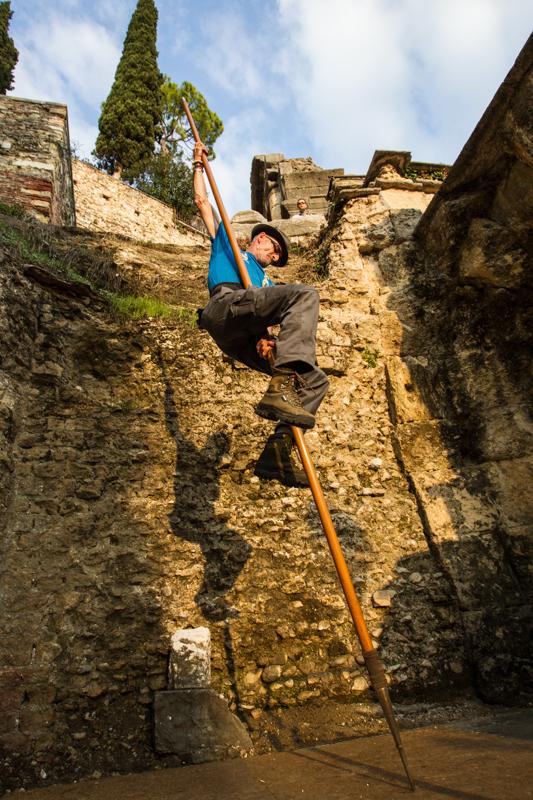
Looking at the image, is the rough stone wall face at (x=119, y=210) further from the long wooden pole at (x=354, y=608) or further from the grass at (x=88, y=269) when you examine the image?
the long wooden pole at (x=354, y=608)

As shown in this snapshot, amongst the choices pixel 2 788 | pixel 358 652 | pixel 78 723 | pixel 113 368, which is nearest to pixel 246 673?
pixel 358 652

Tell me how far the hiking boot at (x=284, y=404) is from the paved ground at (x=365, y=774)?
1.53 m

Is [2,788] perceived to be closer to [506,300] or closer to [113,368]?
[113,368]

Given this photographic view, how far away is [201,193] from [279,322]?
50.2 inches

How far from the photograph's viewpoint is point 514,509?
3.94 m

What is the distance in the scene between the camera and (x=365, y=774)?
6.31ft

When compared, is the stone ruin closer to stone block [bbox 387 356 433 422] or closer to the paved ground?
stone block [bbox 387 356 433 422]

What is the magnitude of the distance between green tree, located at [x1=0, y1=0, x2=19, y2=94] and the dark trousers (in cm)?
2515

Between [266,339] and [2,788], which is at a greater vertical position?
[266,339]

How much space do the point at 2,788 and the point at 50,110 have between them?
1266 cm

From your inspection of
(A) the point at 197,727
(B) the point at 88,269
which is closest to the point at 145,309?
(B) the point at 88,269

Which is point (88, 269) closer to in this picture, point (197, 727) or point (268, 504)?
point (268, 504)

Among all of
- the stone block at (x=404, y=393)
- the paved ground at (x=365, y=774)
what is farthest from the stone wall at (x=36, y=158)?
the paved ground at (x=365, y=774)

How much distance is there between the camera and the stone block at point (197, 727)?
265 cm
